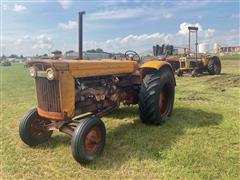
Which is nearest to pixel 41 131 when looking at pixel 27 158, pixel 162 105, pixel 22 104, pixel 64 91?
pixel 27 158

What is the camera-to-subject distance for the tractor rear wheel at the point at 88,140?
4.00 metres

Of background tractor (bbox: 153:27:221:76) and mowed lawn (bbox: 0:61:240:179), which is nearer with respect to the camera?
mowed lawn (bbox: 0:61:240:179)

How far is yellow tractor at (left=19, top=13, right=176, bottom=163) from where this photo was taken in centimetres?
419

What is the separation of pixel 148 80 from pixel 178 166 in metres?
2.06

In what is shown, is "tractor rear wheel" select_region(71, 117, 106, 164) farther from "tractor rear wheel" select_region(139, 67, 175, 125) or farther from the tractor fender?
the tractor fender

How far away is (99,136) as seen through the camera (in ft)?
14.5

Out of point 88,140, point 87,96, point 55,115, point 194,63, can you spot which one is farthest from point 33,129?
point 194,63

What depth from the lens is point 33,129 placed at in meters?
4.89

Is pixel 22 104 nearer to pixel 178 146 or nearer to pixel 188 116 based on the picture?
pixel 188 116

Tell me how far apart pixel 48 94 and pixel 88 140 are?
0.91m

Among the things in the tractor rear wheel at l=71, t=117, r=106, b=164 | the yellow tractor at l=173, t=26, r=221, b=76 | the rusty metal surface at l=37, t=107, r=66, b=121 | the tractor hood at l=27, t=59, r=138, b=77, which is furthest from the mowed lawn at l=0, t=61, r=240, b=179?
the yellow tractor at l=173, t=26, r=221, b=76

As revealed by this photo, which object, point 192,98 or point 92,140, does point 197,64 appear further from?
point 92,140

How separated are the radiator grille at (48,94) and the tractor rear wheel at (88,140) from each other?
50 cm

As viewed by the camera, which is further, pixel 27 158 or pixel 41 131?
pixel 41 131
